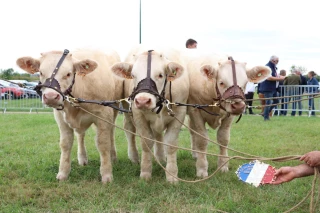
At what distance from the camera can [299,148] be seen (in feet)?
28.0

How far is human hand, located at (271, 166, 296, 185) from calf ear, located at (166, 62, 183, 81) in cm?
209

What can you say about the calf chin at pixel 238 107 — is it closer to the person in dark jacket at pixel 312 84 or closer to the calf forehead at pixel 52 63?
the calf forehead at pixel 52 63

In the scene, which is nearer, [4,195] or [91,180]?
[4,195]

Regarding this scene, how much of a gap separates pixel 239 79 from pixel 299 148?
12.9ft

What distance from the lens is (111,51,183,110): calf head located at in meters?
4.79

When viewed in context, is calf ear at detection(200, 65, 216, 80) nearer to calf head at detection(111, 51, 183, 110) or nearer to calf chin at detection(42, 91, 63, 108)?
calf head at detection(111, 51, 183, 110)

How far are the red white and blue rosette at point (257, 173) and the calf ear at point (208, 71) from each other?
1.67m

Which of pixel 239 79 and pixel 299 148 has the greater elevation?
pixel 239 79

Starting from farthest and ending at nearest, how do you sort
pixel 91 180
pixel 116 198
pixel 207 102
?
pixel 207 102 < pixel 91 180 < pixel 116 198

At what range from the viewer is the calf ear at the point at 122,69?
536 centimetres

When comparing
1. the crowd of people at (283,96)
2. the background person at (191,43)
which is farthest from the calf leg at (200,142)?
the background person at (191,43)

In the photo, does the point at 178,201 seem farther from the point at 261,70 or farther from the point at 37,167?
the point at 37,167

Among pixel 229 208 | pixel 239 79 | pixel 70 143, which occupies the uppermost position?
pixel 239 79

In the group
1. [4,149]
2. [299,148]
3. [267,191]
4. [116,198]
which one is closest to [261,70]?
[267,191]
